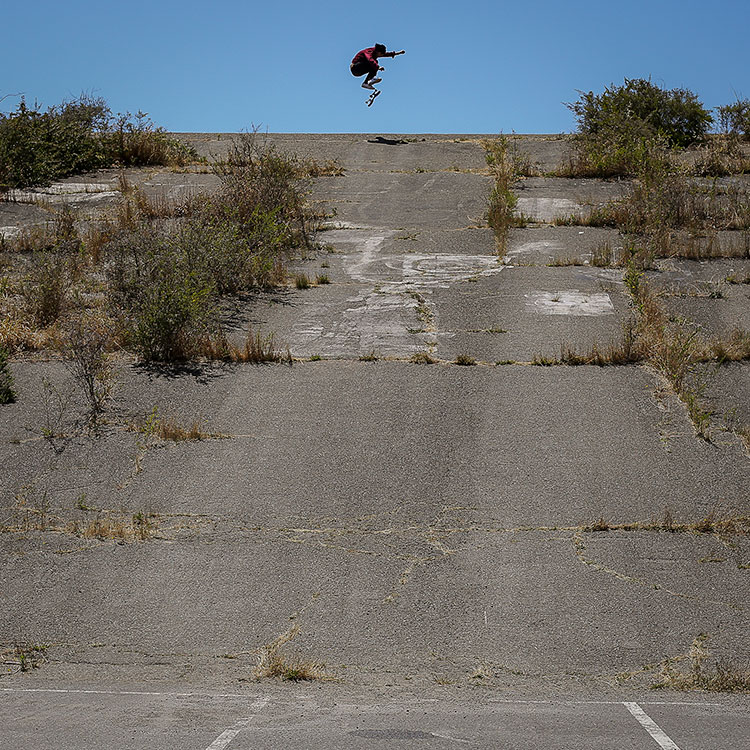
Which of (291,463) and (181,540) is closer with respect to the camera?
(181,540)

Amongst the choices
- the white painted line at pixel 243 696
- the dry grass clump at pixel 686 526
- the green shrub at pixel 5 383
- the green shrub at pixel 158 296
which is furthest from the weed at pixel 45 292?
the white painted line at pixel 243 696

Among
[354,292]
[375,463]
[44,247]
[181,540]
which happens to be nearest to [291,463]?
[375,463]

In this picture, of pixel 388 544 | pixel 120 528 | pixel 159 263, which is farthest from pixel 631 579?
pixel 159 263

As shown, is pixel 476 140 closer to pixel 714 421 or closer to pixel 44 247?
pixel 44 247

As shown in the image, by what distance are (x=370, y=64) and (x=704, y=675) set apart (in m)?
20.2

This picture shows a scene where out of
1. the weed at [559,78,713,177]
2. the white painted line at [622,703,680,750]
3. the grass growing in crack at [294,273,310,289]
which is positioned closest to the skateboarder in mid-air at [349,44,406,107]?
the weed at [559,78,713,177]

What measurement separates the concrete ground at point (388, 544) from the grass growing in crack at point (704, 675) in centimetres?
3

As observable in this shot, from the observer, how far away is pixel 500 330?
1272 cm

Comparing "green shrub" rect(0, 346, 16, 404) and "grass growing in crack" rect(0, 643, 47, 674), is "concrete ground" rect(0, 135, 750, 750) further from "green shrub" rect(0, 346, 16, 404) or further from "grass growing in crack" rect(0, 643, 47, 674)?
"green shrub" rect(0, 346, 16, 404)

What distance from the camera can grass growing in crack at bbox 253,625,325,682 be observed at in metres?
5.50

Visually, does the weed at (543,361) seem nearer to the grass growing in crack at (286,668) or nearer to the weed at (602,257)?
the weed at (602,257)

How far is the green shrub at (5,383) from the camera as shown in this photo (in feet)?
34.2

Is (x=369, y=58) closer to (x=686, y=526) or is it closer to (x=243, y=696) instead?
(x=686, y=526)

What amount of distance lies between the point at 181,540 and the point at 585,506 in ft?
10.7
